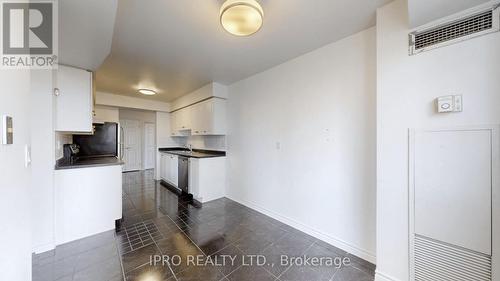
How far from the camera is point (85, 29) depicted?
1.58 m

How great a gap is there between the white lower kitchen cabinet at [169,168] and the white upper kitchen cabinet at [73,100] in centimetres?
218

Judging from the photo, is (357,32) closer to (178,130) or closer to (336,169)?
(336,169)

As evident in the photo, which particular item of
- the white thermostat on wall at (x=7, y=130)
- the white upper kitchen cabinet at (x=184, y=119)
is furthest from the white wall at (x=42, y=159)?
the white upper kitchen cabinet at (x=184, y=119)

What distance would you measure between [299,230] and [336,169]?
3.36 ft

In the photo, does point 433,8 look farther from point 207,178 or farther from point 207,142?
point 207,142

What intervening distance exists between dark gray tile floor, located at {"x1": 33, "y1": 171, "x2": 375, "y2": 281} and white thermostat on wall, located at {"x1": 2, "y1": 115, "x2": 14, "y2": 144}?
1.48 metres

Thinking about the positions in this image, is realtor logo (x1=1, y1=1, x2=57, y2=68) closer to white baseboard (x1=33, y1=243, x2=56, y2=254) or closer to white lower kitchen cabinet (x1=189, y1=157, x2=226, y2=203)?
white baseboard (x1=33, y1=243, x2=56, y2=254)

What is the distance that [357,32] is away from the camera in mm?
1986

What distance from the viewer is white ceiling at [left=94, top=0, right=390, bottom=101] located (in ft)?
5.34

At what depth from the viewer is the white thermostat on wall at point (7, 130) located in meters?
0.76

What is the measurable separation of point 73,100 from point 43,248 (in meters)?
1.74

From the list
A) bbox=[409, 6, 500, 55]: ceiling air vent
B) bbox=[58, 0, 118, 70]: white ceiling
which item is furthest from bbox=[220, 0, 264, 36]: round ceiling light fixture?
bbox=[409, 6, 500, 55]: ceiling air vent

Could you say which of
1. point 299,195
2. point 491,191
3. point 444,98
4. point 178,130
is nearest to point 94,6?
point 444,98

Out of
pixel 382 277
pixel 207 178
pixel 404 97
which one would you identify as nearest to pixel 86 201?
pixel 207 178
